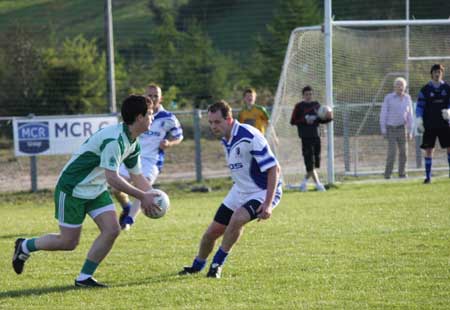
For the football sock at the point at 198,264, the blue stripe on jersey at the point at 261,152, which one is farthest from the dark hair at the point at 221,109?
the football sock at the point at 198,264

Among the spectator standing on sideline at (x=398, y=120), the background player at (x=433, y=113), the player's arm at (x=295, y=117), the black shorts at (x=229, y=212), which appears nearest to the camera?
the black shorts at (x=229, y=212)

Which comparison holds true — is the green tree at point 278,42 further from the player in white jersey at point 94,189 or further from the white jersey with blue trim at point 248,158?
the player in white jersey at point 94,189

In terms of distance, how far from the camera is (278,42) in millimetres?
26281

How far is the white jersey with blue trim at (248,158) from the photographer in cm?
726

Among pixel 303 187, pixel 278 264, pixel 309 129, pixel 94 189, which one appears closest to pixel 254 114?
pixel 309 129

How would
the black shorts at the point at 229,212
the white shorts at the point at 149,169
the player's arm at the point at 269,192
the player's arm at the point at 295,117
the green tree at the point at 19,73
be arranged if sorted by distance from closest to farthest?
1. the player's arm at the point at 269,192
2. the black shorts at the point at 229,212
3. the white shorts at the point at 149,169
4. the player's arm at the point at 295,117
5. the green tree at the point at 19,73

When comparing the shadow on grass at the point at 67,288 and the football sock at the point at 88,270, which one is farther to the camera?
the football sock at the point at 88,270

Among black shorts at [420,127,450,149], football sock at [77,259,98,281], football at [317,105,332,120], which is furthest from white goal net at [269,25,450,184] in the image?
football sock at [77,259,98,281]

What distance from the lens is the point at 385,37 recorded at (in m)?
17.7

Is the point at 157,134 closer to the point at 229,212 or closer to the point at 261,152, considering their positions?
the point at 229,212

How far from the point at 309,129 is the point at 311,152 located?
43 cm

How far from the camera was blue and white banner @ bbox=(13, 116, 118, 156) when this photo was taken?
1622 cm

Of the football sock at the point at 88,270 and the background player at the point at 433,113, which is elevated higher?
the background player at the point at 433,113

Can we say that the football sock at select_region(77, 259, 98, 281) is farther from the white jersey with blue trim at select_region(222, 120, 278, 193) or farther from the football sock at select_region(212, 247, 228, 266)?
the white jersey with blue trim at select_region(222, 120, 278, 193)
